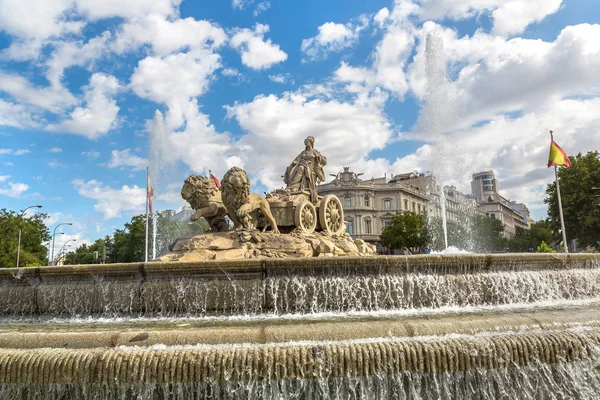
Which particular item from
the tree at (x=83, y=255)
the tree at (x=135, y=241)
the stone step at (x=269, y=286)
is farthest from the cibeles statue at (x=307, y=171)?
the tree at (x=83, y=255)

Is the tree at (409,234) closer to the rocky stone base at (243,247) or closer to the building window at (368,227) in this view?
the building window at (368,227)

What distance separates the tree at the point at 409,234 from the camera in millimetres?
62656

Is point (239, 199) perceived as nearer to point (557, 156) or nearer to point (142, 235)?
point (557, 156)

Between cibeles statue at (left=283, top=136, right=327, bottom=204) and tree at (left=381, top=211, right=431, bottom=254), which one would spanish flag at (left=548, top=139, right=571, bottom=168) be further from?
tree at (left=381, top=211, right=431, bottom=254)

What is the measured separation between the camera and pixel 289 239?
12.0 meters

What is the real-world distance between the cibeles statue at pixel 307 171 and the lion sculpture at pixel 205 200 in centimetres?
277

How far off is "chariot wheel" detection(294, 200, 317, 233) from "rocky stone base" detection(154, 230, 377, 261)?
786mm

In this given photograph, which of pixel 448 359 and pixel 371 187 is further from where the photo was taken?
pixel 371 187

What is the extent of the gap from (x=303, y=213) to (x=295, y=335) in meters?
8.51

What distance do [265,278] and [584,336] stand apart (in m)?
5.09

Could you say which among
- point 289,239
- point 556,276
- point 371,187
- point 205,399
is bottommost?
point 205,399

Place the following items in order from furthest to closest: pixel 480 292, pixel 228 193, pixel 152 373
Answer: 1. pixel 228 193
2. pixel 480 292
3. pixel 152 373

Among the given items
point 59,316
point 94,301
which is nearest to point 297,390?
point 94,301

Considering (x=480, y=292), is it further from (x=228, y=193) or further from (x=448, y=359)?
(x=228, y=193)
